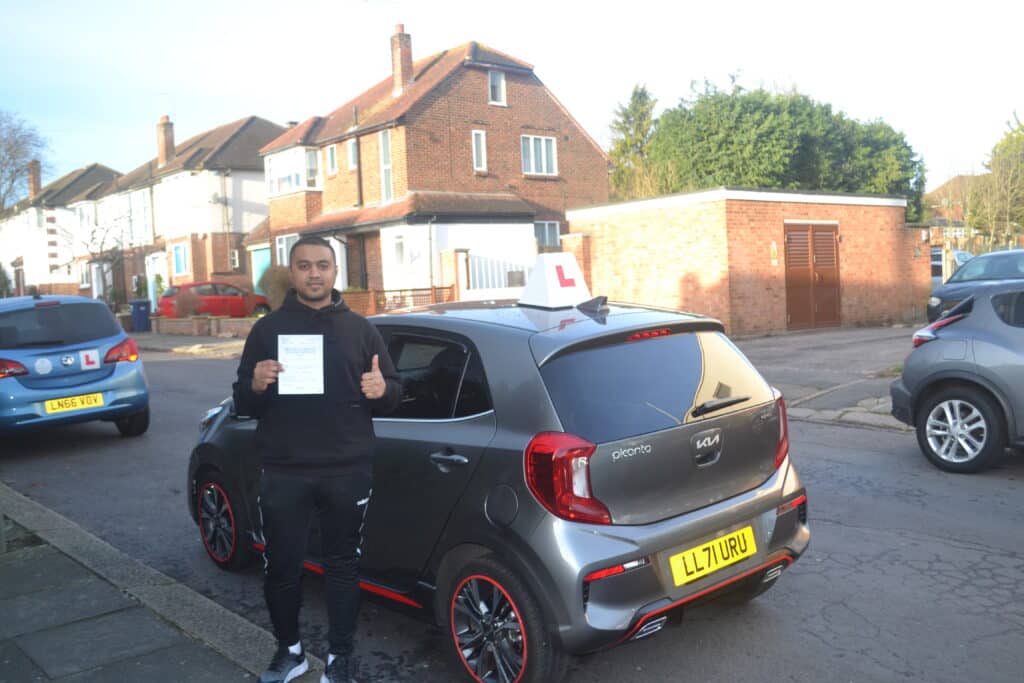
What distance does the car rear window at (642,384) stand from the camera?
3.58 m

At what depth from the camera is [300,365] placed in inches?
136

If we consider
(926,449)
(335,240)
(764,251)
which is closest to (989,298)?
(926,449)

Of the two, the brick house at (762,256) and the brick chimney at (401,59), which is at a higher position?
the brick chimney at (401,59)

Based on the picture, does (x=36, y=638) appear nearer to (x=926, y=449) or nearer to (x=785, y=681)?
(x=785, y=681)

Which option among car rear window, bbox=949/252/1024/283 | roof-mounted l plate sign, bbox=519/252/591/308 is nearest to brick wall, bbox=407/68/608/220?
car rear window, bbox=949/252/1024/283

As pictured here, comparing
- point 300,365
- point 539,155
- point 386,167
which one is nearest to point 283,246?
point 386,167

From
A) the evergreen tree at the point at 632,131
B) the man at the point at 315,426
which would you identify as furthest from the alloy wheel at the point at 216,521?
the evergreen tree at the point at 632,131

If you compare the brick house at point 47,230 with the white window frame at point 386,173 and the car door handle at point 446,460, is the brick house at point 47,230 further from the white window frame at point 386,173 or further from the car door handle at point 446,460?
the car door handle at point 446,460

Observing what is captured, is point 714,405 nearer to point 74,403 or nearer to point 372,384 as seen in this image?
point 372,384

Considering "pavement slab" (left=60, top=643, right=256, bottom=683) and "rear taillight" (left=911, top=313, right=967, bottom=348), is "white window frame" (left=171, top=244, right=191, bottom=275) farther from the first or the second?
"pavement slab" (left=60, top=643, right=256, bottom=683)

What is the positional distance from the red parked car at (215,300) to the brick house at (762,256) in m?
14.8

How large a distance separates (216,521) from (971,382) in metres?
5.98

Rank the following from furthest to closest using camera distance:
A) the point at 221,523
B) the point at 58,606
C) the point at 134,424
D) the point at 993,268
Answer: the point at 993,268 < the point at 134,424 < the point at 221,523 < the point at 58,606

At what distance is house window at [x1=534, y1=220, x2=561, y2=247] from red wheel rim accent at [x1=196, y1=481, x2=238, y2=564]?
1156 inches
